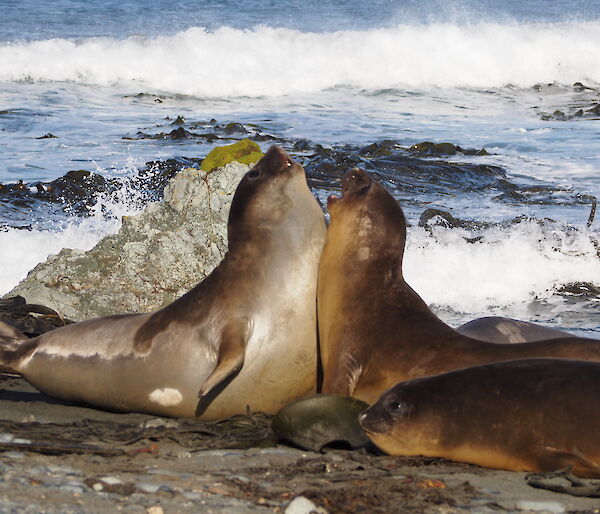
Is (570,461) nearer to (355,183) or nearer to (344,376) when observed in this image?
(344,376)

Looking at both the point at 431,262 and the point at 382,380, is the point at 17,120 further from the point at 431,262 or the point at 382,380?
the point at 382,380

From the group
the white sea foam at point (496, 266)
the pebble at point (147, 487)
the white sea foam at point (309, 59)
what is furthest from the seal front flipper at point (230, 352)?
the white sea foam at point (309, 59)

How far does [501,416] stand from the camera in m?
4.24

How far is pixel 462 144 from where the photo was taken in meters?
19.1

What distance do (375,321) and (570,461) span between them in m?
1.43

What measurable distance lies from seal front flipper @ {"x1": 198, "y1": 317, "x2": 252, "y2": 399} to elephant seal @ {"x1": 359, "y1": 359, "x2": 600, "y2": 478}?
788 millimetres

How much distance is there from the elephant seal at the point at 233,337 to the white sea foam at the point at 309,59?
20.6 meters

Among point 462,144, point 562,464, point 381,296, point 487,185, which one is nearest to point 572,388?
point 562,464

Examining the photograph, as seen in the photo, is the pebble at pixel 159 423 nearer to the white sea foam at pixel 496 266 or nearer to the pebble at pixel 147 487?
the pebble at pixel 147 487

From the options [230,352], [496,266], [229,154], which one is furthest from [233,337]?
[229,154]

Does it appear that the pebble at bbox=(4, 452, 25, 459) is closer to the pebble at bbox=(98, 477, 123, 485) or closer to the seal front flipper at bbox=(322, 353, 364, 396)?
the pebble at bbox=(98, 477, 123, 485)

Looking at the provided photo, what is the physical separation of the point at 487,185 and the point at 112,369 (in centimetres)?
1126

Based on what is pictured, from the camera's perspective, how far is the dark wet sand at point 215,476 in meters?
3.62

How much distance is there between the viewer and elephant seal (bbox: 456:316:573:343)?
5.96 metres
